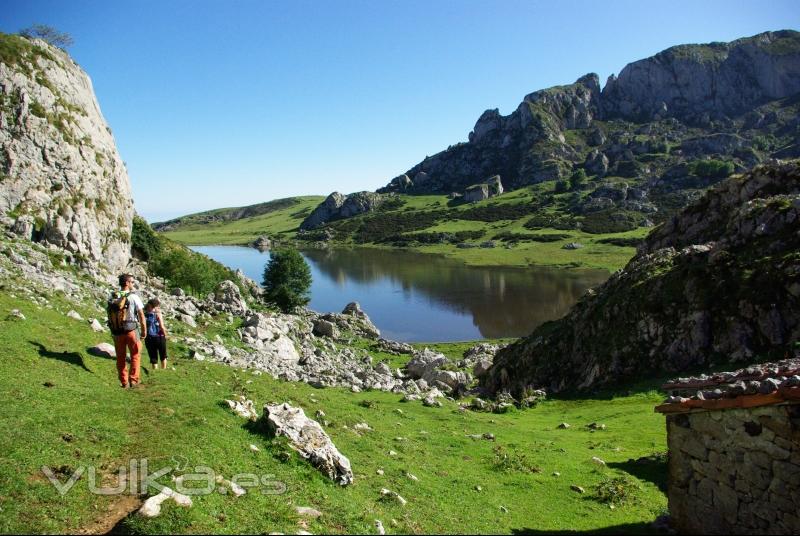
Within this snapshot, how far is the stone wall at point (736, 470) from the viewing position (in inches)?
387

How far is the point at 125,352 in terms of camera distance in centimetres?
1590

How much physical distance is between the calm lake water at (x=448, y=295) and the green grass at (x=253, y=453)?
60.2m

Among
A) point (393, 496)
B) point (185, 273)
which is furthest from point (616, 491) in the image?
point (185, 273)

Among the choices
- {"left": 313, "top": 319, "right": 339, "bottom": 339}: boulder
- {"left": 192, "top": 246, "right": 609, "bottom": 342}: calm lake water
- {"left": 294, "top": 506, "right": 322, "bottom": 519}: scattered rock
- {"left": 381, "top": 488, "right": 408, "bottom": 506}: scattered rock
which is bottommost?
{"left": 192, "top": 246, "right": 609, "bottom": 342}: calm lake water

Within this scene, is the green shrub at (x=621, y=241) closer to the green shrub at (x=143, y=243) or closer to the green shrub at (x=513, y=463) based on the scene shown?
the green shrub at (x=143, y=243)

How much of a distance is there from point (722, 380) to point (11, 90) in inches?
2370

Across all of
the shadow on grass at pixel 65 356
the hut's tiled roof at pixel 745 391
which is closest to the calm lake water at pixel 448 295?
the shadow on grass at pixel 65 356

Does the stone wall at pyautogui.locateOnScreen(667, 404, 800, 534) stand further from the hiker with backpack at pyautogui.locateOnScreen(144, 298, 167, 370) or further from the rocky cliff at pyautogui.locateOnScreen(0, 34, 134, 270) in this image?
the rocky cliff at pyautogui.locateOnScreen(0, 34, 134, 270)

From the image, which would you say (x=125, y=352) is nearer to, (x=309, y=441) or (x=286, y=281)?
(x=309, y=441)

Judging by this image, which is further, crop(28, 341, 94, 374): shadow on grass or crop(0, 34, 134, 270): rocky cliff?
crop(0, 34, 134, 270): rocky cliff

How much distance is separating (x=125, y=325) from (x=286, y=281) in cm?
6190

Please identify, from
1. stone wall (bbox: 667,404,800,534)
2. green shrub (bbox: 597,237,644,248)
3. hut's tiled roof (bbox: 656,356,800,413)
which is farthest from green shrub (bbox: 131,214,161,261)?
green shrub (bbox: 597,237,644,248)

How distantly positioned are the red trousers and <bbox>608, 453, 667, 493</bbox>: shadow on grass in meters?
16.6

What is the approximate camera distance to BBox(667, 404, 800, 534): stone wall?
32.2ft
